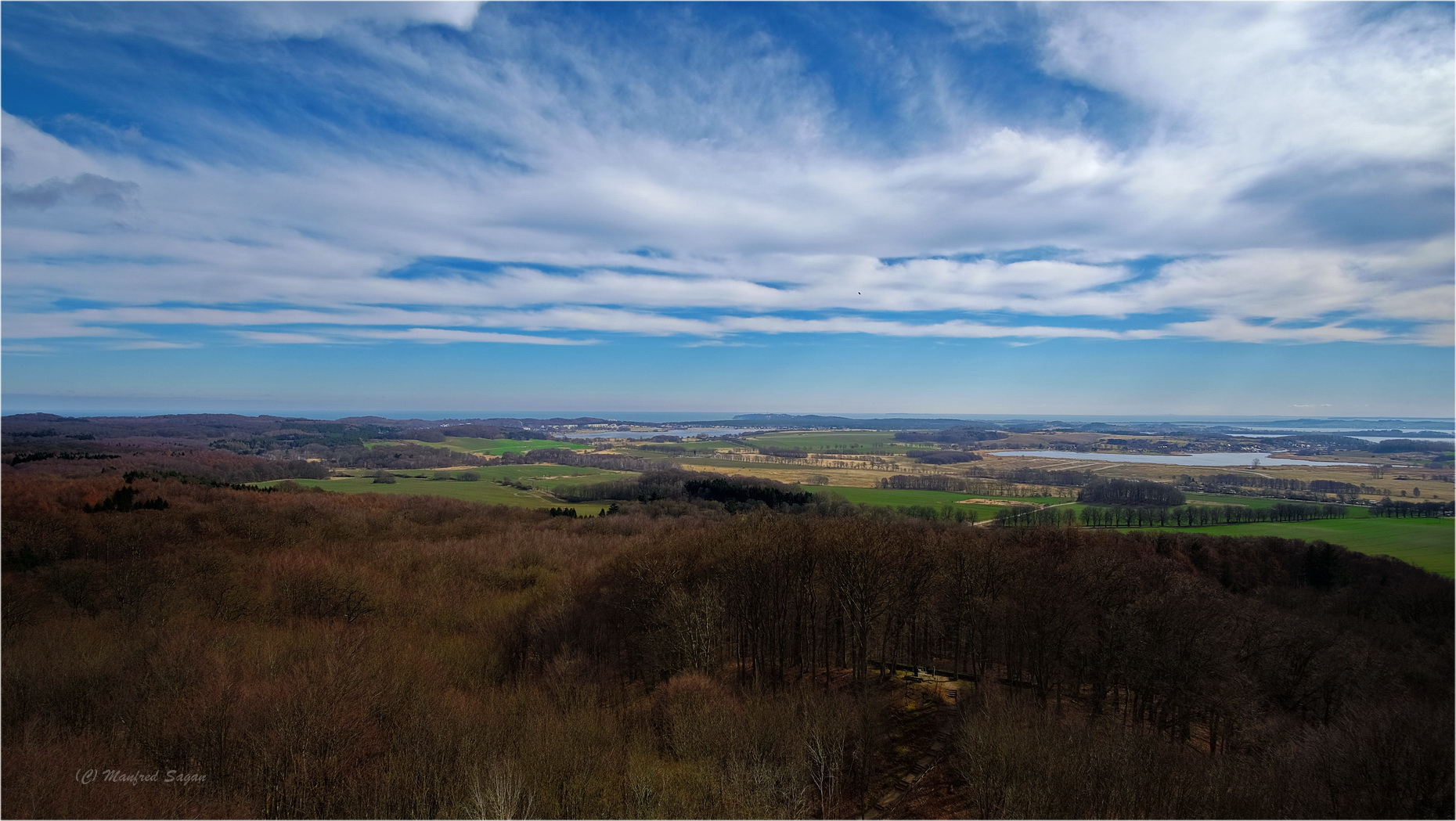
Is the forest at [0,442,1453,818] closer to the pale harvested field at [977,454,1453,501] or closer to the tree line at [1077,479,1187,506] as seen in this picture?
the pale harvested field at [977,454,1453,501]

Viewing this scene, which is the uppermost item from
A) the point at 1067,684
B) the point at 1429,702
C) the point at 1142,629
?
the point at 1142,629

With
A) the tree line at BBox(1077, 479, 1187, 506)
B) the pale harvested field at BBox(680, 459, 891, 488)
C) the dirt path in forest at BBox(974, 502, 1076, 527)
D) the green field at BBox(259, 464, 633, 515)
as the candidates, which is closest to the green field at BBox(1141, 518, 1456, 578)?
the dirt path in forest at BBox(974, 502, 1076, 527)

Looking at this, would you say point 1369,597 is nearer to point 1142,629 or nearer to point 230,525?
point 1142,629

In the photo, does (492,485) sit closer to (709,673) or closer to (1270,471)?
(709,673)

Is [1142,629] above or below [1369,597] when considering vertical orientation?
above

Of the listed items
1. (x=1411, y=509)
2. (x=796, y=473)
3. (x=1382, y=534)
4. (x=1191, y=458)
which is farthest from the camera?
(x=1191, y=458)

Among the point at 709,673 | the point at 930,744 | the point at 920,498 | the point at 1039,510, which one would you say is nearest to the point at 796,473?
the point at 920,498

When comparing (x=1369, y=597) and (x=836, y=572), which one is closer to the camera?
(x=836, y=572)

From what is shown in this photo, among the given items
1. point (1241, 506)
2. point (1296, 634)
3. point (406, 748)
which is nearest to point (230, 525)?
point (406, 748)
